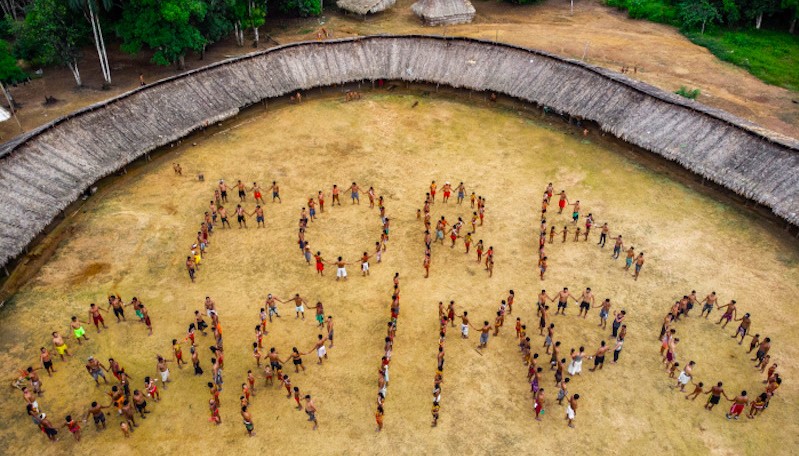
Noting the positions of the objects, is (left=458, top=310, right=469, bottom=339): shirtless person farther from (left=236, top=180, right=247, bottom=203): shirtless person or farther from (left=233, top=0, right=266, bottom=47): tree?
(left=233, top=0, right=266, bottom=47): tree

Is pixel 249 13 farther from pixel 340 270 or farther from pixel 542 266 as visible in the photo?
pixel 542 266

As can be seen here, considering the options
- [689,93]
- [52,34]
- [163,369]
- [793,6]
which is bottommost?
[163,369]

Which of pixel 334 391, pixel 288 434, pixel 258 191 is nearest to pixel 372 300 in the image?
pixel 334 391

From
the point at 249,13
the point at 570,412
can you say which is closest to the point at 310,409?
the point at 570,412

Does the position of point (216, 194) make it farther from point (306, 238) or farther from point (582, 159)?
point (582, 159)

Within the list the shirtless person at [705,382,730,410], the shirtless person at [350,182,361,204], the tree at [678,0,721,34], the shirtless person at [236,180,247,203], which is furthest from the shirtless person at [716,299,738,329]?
the tree at [678,0,721,34]

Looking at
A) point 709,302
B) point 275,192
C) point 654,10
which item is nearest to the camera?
point 709,302
